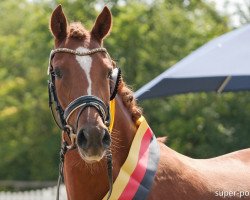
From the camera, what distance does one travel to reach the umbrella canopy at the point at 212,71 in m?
6.65

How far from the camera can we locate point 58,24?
4078mm

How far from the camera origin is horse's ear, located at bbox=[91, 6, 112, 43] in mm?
4117

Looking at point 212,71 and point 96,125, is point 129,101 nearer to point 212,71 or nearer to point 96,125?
point 96,125

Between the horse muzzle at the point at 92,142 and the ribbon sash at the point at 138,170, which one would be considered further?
the ribbon sash at the point at 138,170

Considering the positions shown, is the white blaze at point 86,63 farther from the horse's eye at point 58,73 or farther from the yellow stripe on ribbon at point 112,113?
the yellow stripe on ribbon at point 112,113

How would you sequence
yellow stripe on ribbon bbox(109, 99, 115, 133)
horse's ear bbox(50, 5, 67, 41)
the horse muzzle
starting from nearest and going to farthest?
the horse muzzle
yellow stripe on ribbon bbox(109, 99, 115, 133)
horse's ear bbox(50, 5, 67, 41)

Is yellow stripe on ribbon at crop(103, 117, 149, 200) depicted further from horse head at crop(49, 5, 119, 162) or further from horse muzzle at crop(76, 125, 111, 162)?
horse muzzle at crop(76, 125, 111, 162)

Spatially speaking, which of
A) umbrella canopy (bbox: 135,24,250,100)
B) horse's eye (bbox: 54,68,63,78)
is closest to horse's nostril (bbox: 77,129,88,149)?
horse's eye (bbox: 54,68,63,78)

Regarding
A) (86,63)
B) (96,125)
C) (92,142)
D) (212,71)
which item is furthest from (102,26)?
(212,71)

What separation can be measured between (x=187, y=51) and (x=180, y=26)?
27.5 inches

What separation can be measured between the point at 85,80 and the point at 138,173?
635mm

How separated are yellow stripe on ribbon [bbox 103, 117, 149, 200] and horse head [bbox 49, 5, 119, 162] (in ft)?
1.01

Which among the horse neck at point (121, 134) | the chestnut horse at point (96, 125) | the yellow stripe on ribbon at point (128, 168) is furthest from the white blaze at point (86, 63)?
the yellow stripe on ribbon at point (128, 168)

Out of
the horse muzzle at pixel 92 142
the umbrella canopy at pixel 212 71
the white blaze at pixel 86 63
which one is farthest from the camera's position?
the umbrella canopy at pixel 212 71
